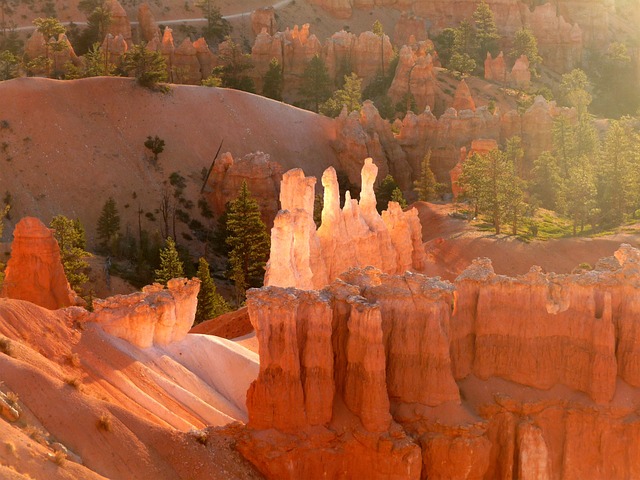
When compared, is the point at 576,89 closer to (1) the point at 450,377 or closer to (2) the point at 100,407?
(1) the point at 450,377

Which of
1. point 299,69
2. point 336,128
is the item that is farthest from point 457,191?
point 299,69

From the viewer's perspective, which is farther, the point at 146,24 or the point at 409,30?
the point at 409,30

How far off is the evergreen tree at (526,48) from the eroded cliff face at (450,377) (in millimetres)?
89131

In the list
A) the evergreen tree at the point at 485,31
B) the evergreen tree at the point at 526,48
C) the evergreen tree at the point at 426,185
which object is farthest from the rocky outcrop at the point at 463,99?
the evergreen tree at the point at 485,31

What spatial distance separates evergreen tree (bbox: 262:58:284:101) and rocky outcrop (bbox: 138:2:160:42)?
11.9 metres

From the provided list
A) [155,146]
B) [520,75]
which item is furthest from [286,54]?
[155,146]

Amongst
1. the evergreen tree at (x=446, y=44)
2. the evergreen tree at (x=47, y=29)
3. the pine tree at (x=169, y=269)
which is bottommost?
the pine tree at (x=169, y=269)

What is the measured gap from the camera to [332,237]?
51.5 metres

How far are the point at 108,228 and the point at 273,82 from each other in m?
30.6

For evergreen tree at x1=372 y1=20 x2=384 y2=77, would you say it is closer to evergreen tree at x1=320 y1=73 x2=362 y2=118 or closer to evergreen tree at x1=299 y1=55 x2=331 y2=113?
evergreen tree at x1=320 y1=73 x2=362 y2=118

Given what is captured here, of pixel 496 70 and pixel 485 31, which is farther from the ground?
pixel 485 31

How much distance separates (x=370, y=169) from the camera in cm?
5625

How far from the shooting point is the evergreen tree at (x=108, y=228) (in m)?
73.9

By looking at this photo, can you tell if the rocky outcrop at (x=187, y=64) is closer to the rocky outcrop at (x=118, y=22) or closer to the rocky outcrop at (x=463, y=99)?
the rocky outcrop at (x=118, y=22)
